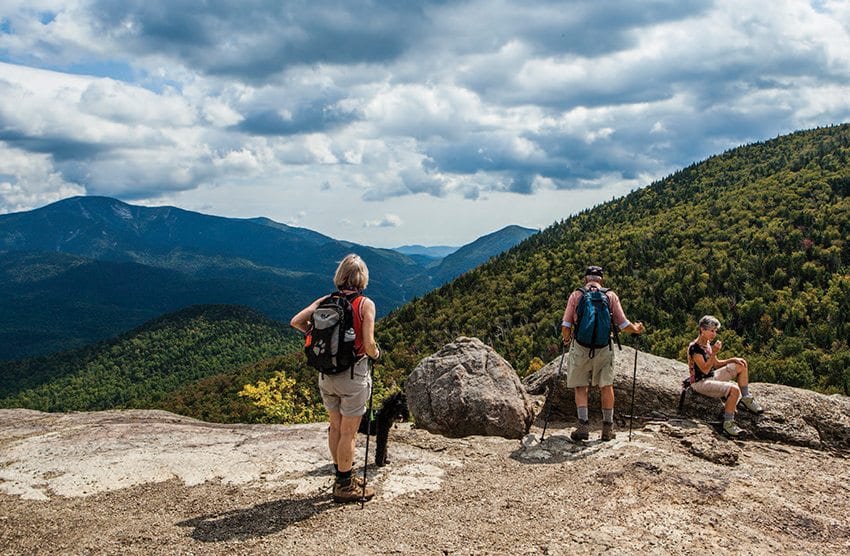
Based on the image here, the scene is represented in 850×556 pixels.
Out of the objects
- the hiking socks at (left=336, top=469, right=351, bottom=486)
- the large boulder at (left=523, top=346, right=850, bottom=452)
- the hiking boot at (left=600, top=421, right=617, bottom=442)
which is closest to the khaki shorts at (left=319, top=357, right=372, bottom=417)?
the hiking socks at (left=336, top=469, right=351, bottom=486)

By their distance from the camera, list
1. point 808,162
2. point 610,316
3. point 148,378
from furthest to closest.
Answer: point 148,378 → point 808,162 → point 610,316

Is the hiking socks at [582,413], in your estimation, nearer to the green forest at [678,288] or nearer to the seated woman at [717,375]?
the seated woman at [717,375]

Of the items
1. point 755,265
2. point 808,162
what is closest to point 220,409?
point 755,265

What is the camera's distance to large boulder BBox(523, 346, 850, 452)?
10641 mm

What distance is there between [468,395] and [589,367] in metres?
2.60

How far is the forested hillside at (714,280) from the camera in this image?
190 feet

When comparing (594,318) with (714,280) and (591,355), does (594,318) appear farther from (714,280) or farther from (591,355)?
(714,280)

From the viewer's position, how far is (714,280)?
71688mm

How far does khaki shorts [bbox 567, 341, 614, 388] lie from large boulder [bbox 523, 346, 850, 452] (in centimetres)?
203

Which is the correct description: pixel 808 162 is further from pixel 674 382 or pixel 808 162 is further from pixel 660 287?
pixel 674 382

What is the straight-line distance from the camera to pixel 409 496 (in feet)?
24.0

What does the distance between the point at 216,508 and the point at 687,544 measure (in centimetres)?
549

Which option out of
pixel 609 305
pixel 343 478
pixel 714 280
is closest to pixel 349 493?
pixel 343 478

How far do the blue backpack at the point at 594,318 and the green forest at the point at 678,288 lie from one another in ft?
27.7
